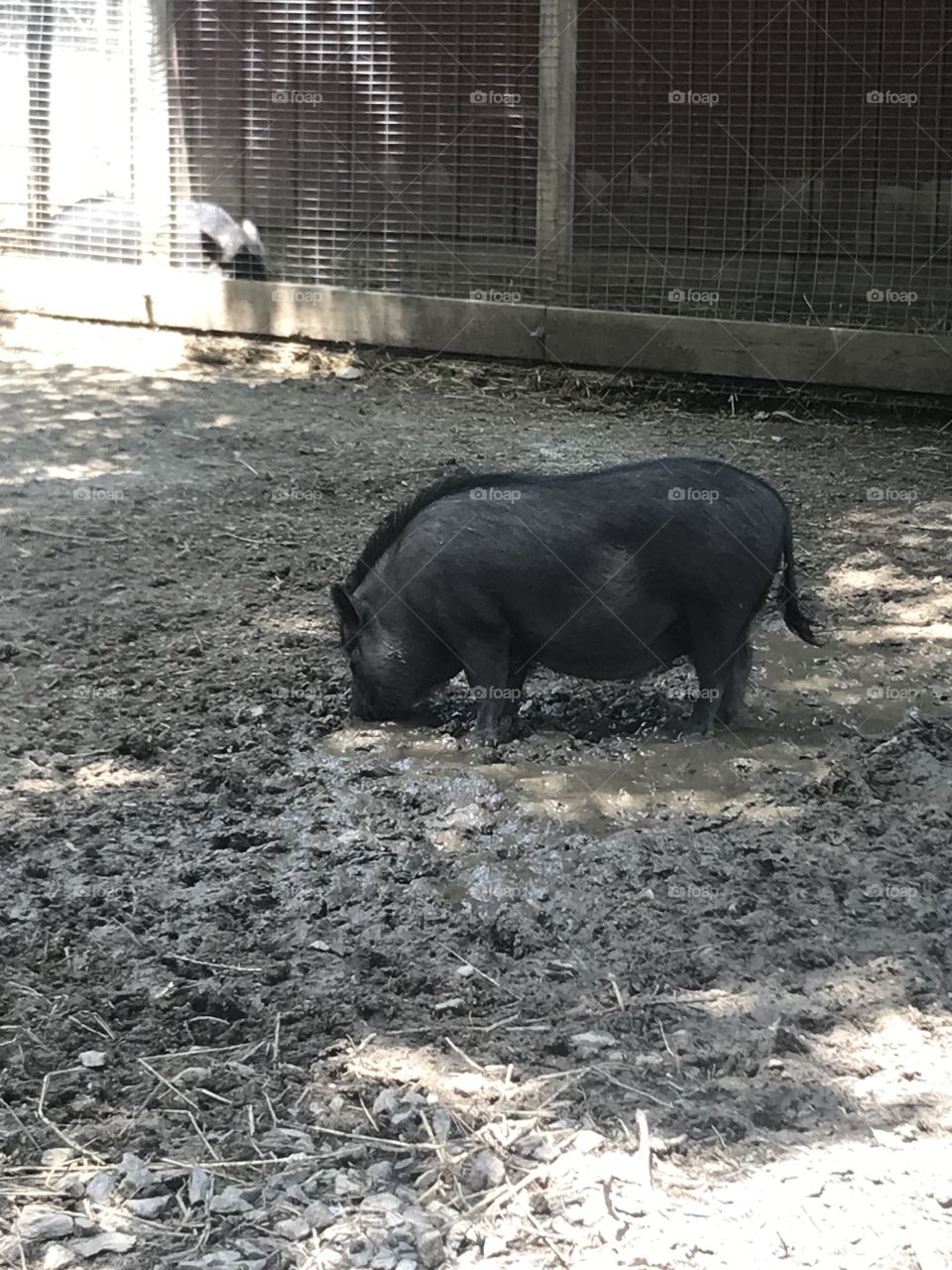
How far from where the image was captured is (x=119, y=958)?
4023mm

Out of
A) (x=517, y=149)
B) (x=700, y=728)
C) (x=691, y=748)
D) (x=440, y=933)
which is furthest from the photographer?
(x=517, y=149)

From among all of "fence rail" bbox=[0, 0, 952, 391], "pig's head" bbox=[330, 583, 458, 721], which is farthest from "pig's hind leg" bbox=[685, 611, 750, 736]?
"fence rail" bbox=[0, 0, 952, 391]

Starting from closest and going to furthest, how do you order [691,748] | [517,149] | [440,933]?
[440,933], [691,748], [517,149]

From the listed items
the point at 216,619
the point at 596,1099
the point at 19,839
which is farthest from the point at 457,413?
the point at 596,1099

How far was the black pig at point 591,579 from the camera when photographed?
535 centimetres

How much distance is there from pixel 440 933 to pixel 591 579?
165 centimetres

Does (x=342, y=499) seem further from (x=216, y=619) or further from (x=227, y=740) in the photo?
(x=227, y=740)

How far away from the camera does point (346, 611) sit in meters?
5.63

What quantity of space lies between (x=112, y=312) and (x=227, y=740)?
5671mm

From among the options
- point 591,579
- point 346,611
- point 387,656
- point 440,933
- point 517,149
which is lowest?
point 440,933

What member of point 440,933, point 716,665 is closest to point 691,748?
point 716,665

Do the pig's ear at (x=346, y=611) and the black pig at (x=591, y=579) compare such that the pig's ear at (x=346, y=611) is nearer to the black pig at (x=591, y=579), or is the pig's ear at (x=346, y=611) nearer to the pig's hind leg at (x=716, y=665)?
the black pig at (x=591, y=579)

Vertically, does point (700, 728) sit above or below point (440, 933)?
above

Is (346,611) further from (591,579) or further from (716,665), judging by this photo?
(716,665)
